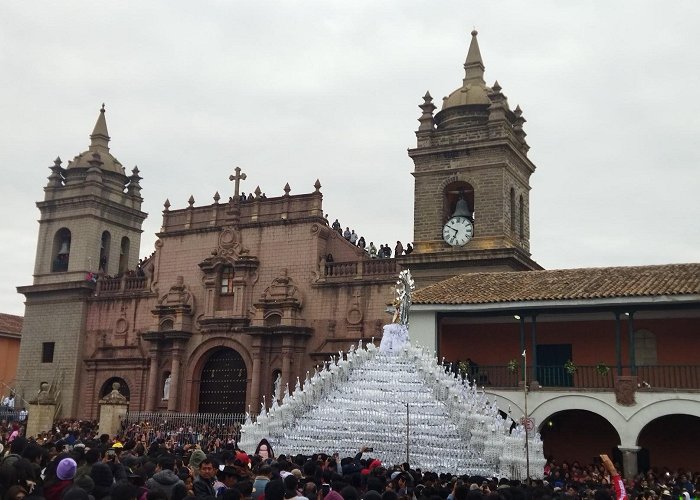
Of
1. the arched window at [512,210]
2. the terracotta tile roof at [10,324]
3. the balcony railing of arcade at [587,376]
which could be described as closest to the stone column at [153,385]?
the terracotta tile roof at [10,324]

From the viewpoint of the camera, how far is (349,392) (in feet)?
57.7

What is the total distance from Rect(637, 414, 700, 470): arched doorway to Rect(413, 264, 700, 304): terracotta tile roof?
13.4 ft

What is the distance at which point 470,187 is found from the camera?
30.6 m

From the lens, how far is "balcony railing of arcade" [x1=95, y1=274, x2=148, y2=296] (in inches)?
1475

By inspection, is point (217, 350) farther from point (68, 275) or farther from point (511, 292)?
point (511, 292)

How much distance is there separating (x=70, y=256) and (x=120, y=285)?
131 inches

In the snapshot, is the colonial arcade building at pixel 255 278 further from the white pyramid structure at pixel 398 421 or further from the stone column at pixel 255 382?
the white pyramid structure at pixel 398 421

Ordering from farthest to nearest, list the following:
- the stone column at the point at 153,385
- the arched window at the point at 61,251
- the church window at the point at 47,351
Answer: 1. the arched window at the point at 61,251
2. the church window at the point at 47,351
3. the stone column at the point at 153,385

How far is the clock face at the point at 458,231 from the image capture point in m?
29.4

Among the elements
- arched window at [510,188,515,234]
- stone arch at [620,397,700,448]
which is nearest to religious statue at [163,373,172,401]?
arched window at [510,188,515,234]

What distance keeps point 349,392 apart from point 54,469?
10.1 meters

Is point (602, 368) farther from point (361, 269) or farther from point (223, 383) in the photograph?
point (223, 383)

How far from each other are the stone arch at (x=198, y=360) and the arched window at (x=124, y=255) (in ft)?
28.9

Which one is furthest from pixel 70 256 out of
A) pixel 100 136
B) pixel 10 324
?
pixel 10 324
